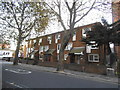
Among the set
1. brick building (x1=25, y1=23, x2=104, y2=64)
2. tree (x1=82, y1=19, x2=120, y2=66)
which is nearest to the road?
tree (x1=82, y1=19, x2=120, y2=66)

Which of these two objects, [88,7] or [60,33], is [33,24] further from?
[88,7]

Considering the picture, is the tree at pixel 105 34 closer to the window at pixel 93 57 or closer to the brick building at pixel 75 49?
the brick building at pixel 75 49

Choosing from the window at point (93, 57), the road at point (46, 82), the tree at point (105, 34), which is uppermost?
the tree at point (105, 34)

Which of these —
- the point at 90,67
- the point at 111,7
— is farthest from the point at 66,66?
the point at 111,7

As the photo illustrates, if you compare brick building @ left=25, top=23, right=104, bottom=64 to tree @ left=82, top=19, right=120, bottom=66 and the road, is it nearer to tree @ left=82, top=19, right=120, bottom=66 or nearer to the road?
tree @ left=82, top=19, right=120, bottom=66

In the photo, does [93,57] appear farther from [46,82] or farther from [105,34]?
[46,82]

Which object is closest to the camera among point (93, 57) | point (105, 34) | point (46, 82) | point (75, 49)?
point (46, 82)

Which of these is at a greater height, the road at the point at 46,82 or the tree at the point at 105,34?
the tree at the point at 105,34

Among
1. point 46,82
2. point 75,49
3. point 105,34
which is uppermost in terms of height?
point 105,34

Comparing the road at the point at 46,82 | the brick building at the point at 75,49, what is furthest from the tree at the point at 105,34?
the road at the point at 46,82

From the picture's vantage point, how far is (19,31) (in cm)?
3084

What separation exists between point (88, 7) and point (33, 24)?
44.7ft

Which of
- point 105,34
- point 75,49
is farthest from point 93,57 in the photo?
point 105,34

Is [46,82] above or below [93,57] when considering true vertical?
below
